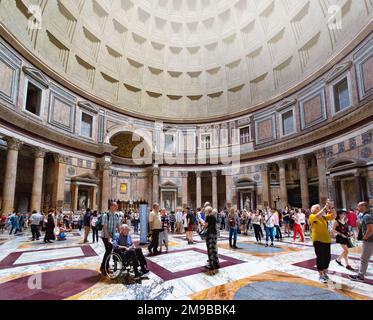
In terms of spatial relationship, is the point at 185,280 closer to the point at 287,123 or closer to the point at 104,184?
the point at 104,184

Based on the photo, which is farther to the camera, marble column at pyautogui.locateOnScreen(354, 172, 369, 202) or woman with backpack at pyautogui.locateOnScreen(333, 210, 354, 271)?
marble column at pyautogui.locateOnScreen(354, 172, 369, 202)

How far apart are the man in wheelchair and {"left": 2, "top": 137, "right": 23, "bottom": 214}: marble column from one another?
12.4 metres

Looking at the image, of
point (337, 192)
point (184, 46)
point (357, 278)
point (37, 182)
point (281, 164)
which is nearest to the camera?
point (357, 278)

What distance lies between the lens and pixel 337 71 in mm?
16031

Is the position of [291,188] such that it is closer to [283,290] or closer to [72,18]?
[283,290]

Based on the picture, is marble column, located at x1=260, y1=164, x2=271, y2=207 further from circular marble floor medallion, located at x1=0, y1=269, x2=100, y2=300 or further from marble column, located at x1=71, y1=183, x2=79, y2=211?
circular marble floor medallion, located at x1=0, y1=269, x2=100, y2=300

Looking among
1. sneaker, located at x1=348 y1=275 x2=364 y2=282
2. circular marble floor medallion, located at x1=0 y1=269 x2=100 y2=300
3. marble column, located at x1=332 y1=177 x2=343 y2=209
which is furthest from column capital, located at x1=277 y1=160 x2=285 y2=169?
circular marble floor medallion, located at x1=0 y1=269 x2=100 y2=300

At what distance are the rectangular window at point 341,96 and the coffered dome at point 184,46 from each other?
263 cm

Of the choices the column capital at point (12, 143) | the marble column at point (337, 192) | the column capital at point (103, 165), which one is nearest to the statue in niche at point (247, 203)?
the marble column at point (337, 192)

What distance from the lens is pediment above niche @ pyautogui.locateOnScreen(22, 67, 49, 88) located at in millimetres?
15566

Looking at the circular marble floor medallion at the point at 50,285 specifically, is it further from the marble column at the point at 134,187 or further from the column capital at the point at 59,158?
the marble column at the point at 134,187

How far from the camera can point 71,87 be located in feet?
63.8

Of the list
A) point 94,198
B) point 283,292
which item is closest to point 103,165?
point 94,198

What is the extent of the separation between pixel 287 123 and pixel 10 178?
73.2ft
